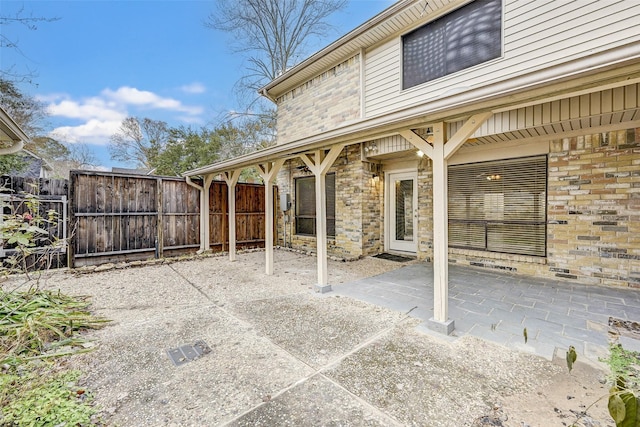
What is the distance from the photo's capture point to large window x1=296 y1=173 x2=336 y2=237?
24.1ft

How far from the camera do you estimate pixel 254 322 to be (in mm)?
3131

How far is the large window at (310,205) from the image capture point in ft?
24.1

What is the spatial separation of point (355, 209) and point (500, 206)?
2.95 meters

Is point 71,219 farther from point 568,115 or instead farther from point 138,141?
point 138,141

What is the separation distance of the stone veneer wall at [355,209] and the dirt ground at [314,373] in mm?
3081

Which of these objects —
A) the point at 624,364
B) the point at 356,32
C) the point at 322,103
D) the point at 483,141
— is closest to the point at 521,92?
the point at 624,364

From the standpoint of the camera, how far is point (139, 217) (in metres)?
6.49

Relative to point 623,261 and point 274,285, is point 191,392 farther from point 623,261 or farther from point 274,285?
point 623,261

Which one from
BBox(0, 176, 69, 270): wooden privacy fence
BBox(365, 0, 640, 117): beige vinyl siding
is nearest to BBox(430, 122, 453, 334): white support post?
BBox(365, 0, 640, 117): beige vinyl siding

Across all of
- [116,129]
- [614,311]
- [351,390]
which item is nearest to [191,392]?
[351,390]

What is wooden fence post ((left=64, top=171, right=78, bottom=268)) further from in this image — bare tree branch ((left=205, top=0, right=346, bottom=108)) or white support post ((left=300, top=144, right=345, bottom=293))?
bare tree branch ((left=205, top=0, right=346, bottom=108))

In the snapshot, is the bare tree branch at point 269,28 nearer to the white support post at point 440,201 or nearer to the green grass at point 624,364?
the white support post at point 440,201

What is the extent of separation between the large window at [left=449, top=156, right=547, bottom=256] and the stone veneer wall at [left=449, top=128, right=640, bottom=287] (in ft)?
0.63

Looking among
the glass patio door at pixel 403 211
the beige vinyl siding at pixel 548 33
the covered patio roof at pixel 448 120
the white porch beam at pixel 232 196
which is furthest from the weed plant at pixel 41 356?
the glass patio door at pixel 403 211
